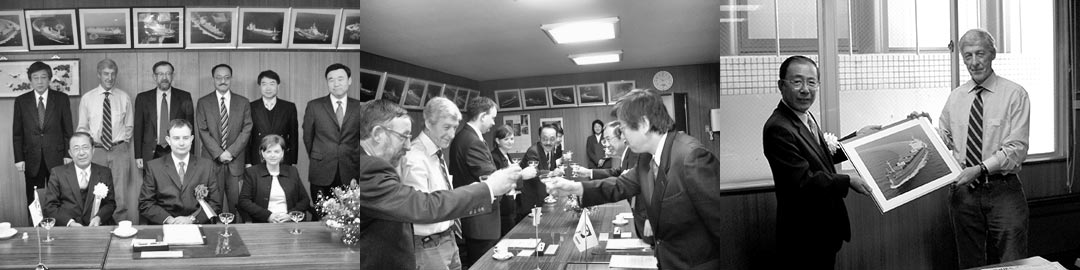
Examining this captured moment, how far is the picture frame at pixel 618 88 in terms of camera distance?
6.51 ft

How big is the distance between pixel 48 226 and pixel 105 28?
0.87 m

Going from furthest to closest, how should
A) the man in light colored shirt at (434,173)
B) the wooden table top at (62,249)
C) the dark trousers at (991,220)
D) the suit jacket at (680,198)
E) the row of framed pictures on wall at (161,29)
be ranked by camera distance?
the row of framed pictures on wall at (161,29) < the wooden table top at (62,249) < the dark trousers at (991,220) < the suit jacket at (680,198) < the man in light colored shirt at (434,173)

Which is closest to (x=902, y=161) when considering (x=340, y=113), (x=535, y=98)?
(x=535, y=98)

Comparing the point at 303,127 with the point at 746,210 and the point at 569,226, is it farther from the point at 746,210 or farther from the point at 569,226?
the point at 746,210

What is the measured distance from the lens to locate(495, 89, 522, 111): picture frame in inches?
77.7

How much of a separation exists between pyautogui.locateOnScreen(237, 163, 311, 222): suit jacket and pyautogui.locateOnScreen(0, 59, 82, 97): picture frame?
82 cm

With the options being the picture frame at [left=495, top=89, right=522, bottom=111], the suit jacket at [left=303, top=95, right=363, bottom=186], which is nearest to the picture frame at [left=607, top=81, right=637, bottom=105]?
the picture frame at [left=495, top=89, right=522, bottom=111]

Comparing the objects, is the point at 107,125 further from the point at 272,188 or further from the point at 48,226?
the point at 272,188

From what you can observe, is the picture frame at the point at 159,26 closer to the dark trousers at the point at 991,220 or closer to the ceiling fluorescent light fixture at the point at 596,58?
the ceiling fluorescent light fixture at the point at 596,58

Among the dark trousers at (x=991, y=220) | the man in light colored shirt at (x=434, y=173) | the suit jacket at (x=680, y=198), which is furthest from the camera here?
the dark trousers at (x=991, y=220)

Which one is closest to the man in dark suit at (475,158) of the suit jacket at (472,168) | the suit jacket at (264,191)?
the suit jacket at (472,168)

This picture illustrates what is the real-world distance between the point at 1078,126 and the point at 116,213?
395 cm

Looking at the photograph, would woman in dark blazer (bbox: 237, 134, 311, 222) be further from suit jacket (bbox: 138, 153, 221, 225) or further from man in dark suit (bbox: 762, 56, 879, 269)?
man in dark suit (bbox: 762, 56, 879, 269)

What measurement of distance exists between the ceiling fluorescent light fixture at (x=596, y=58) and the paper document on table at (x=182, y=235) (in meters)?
1.74
